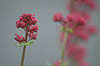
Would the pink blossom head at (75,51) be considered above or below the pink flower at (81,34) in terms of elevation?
below

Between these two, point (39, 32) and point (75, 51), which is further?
point (39, 32)

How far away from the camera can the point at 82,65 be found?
1276 millimetres

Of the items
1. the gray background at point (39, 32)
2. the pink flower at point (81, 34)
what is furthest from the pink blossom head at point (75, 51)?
the gray background at point (39, 32)

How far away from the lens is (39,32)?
1667 millimetres

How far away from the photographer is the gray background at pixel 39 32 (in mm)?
1383

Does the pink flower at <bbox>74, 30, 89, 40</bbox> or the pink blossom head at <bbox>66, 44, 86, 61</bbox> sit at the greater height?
the pink flower at <bbox>74, 30, 89, 40</bbox>

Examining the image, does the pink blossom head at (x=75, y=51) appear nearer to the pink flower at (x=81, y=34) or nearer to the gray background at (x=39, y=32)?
the pink flower at (x=81, y=34)

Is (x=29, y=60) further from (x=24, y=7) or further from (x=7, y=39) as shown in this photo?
(x=24, y=7)

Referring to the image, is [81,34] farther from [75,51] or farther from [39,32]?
[39,32]

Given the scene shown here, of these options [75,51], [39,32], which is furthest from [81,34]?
[39,32]

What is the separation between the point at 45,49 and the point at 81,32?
0.53 meters

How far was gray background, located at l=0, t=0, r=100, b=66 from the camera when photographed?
4.54 feet

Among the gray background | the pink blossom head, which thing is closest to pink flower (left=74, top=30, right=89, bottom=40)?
the pink blossom head

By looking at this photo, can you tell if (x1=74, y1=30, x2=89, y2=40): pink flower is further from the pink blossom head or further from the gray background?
the gray background
